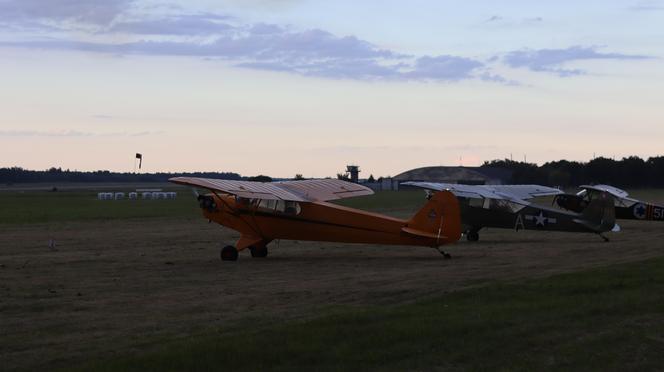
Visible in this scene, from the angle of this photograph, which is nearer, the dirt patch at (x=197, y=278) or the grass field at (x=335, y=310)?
the grass field at (x=335, y=310)

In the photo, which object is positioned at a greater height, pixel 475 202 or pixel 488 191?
pixel 488 191

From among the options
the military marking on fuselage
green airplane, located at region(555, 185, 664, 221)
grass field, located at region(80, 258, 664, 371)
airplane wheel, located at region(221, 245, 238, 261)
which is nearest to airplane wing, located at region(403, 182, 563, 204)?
the military marking on fuselage

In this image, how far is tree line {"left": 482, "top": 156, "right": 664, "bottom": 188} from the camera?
4958 inches

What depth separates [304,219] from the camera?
20734mm

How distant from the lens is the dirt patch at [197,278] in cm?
1045

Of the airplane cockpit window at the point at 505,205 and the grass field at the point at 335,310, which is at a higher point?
the airplane cockpit window at the point at 505,205

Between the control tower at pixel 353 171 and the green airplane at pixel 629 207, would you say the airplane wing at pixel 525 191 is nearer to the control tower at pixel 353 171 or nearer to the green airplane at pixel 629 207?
the green airplane at pixel 629 207

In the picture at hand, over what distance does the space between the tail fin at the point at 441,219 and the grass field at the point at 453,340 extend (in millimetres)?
7272

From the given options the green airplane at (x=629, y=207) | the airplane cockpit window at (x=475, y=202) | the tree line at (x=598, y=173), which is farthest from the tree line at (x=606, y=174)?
the airplane cockpit window at (x=475, y=202)

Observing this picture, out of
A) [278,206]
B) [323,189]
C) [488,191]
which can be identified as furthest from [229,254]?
[488,191]

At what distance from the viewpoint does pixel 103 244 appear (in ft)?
80.8

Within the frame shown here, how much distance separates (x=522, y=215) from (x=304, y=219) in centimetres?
789

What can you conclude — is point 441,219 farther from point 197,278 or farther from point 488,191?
point 488,191

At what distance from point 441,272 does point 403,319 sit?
20.2 ft
